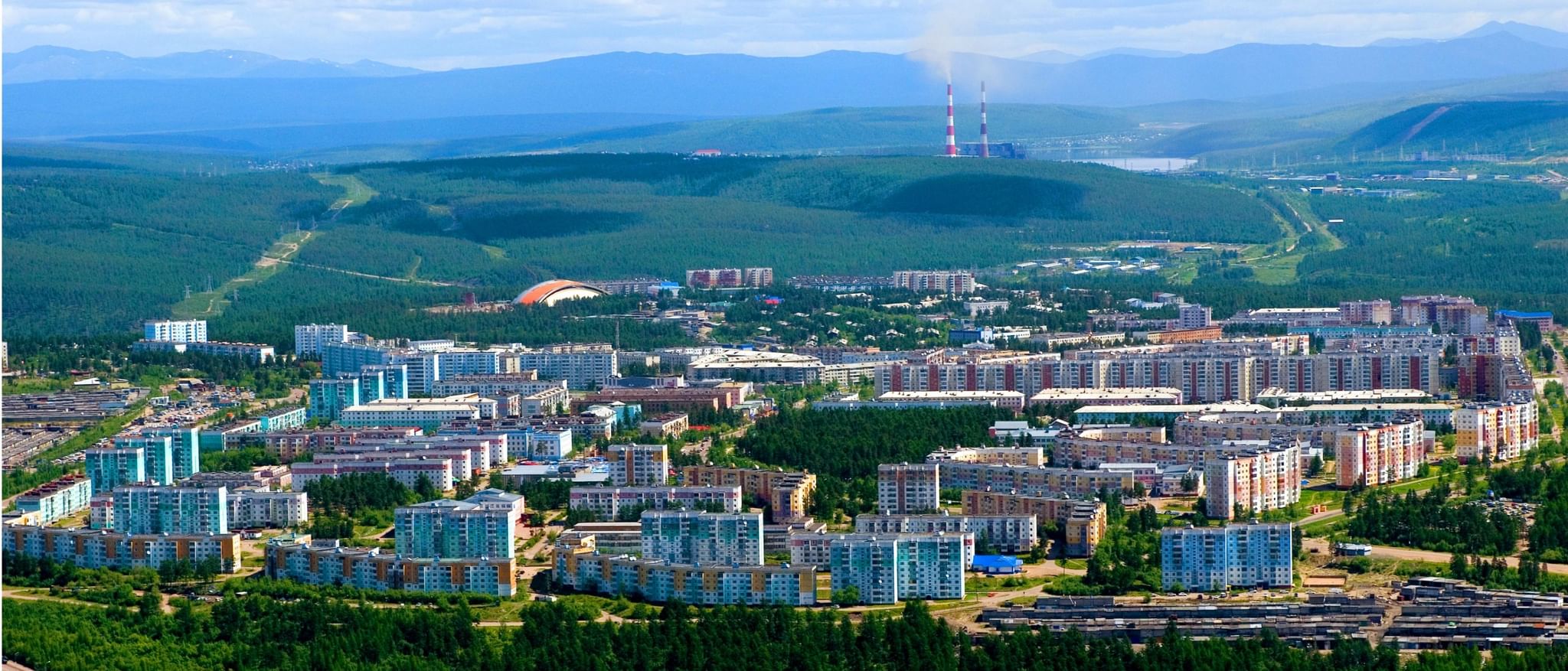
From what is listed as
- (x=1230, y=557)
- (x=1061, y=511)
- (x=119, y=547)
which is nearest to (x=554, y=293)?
(x=119, y=547)

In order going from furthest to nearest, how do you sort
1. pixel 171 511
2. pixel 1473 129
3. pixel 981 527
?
pixel 1473 129 < pixel 171 511 < pixel 981 527

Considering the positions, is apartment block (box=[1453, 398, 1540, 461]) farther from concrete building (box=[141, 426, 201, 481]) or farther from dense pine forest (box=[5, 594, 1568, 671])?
concrete building (box=[141, 426, 201, 481])

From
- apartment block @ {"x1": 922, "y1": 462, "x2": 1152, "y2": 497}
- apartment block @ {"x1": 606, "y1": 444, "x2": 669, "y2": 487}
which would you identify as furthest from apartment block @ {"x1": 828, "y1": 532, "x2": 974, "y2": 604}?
apartment block @ {"x1": 606, "y1": 444, "x2": 669, "y2": 487}

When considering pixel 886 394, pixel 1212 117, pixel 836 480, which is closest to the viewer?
pixel 836 480

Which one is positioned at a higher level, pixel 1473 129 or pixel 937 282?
pixel 1473 129

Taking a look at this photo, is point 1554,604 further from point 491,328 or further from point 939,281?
point 939,281

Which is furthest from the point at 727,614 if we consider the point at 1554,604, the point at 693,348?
the point at 693,348

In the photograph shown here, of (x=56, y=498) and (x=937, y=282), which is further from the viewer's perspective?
(x=937, y=282)

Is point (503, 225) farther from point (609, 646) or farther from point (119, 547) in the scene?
point (609, 646)
